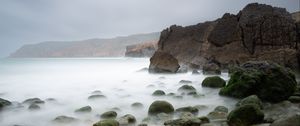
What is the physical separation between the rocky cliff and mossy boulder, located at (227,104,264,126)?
1194cm

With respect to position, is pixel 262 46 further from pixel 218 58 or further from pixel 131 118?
pixel 131 118

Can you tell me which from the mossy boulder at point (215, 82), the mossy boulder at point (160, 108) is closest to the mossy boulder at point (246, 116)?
the mossy boulder at point (160, 108)

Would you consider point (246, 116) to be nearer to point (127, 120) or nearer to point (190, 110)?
point (190, 110)

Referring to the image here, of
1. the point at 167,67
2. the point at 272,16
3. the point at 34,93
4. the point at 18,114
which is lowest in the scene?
the point at 18,114

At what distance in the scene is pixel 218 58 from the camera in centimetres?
2136

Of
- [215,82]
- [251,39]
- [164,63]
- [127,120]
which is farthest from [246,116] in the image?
[164,63]

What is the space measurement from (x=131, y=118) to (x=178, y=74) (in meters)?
12.9

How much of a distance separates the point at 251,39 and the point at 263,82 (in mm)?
10579

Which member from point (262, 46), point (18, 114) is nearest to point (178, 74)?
point (262, 46)

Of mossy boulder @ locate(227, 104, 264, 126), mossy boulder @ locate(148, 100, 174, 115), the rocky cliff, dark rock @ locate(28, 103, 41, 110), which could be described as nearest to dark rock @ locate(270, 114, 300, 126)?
mossy boulder @ locate(227, 104, 264, 126)

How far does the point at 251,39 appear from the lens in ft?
65.3

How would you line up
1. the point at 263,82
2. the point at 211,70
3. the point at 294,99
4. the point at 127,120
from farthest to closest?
the point at 211,70
the point at 263,82
the point at 294,99
the point at 127,120

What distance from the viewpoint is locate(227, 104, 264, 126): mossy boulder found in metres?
6.65

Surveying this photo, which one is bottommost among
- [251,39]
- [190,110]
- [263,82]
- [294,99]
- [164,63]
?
[294,99]
